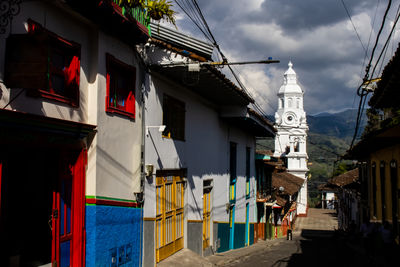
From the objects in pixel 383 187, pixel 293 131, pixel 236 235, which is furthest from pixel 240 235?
pixel 293 131

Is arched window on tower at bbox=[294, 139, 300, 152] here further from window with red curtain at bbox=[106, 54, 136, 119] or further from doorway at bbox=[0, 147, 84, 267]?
doorway at bbox=[0, 147, 84, 267]

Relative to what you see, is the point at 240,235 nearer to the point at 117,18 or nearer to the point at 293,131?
the point at 117,18

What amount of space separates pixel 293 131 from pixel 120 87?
181ft

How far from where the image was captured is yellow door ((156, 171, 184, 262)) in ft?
34.3

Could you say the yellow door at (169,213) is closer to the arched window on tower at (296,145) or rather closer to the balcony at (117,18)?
the balcony at (117,18)

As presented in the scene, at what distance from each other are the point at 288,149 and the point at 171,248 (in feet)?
179

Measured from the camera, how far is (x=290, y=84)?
213ft

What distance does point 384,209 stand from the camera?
1684 centimetres

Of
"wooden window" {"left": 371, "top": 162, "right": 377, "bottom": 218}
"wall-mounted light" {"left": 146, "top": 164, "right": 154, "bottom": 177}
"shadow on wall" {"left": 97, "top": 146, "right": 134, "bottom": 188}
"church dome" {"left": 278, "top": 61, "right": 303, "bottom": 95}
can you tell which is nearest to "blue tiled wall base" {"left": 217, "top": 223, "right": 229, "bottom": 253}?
"wooden window" {"left": 371, "top": 162, "right": 377, "bottom": 218}

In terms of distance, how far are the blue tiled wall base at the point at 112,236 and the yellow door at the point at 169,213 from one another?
135 centimetres

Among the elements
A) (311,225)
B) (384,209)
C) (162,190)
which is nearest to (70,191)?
(162,190)

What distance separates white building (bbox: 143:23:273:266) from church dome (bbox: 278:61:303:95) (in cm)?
4592

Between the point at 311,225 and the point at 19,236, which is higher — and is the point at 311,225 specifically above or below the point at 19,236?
below

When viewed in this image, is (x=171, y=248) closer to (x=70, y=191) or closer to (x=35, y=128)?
(x=70, y=191)
